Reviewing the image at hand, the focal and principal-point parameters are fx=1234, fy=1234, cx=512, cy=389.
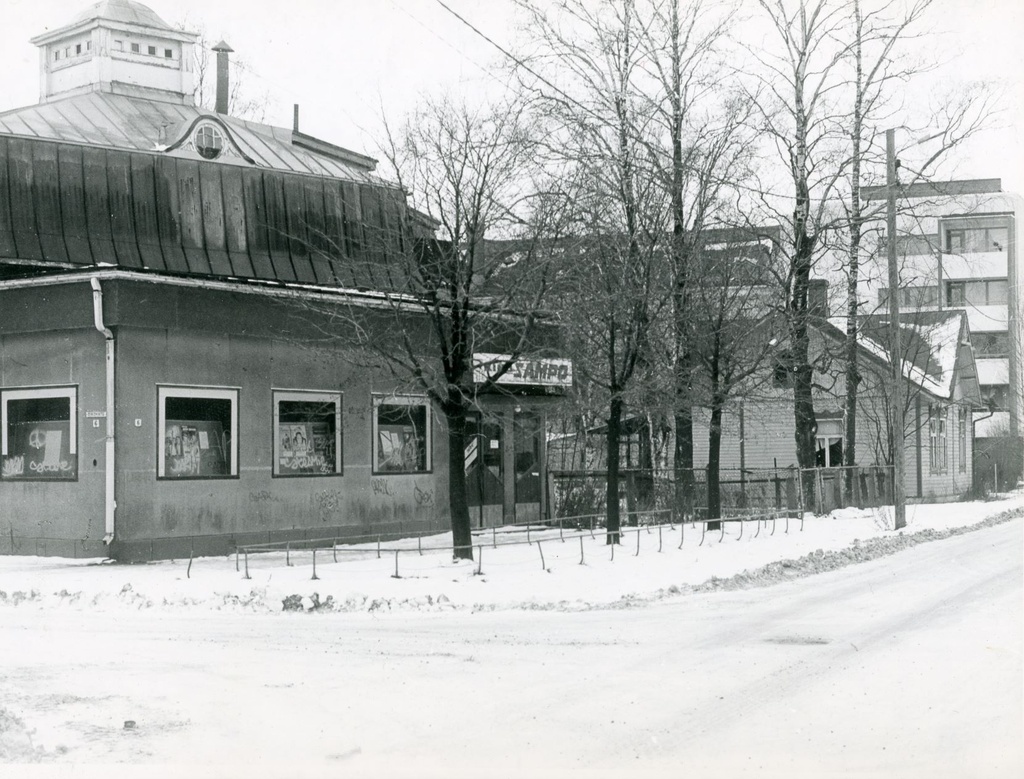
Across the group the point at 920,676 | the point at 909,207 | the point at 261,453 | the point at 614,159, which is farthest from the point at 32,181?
the point at 909,207

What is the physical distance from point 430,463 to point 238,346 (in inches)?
177

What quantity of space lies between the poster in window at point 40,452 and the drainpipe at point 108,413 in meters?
0.75

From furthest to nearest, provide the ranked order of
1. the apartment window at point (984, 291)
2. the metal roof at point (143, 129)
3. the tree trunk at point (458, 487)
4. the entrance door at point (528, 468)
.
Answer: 1. the apartment window at point (984, 291)
2. the entrance door at point (528, 468)
3. the metal roof at point (143, 129)
4. the tree trunk at point (458, 487)

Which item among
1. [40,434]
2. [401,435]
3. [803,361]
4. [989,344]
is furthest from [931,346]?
[40,434]

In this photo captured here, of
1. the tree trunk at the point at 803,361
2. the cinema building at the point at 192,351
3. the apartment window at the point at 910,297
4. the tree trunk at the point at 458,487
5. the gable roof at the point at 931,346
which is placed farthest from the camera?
the gable roof at the point at 931,346

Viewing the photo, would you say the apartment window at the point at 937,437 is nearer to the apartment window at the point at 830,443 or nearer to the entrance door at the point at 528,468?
the apartment window at the point at 830,443

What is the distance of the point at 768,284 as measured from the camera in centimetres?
2686

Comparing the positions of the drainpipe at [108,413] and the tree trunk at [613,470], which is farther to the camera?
the tree trunk at [613,470]

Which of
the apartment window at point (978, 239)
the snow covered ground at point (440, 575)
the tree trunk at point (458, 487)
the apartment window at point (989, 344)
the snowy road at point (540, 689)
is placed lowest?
the snowy road at point (540, 689)

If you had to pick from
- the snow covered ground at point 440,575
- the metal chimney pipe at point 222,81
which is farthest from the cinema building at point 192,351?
the metal chimney pipe at point 222,81

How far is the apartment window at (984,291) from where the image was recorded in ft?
220

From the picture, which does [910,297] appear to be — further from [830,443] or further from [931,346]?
[830,443]

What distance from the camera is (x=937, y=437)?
45750 millimetres

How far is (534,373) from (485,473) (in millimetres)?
2835
